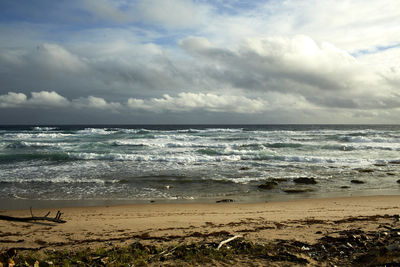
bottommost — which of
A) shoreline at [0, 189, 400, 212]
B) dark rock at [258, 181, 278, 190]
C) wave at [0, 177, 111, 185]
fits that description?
shoreline at [0, 189, 400, 212]

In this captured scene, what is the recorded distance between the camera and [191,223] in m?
6.37

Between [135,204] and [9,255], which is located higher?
[9,255]

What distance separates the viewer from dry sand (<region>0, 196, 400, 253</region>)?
5.25m

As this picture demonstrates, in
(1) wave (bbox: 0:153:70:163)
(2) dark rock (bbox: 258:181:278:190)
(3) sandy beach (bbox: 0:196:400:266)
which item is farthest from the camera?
(1) wave (bbox: 0:153:70:163)

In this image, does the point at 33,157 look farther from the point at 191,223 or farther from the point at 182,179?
the point at 191,223

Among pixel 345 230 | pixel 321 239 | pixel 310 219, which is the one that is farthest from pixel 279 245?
pixel 310 219

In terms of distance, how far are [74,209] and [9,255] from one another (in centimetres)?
416

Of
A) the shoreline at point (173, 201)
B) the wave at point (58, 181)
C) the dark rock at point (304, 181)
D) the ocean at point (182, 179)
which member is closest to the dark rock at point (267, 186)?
the ocean at point (182, 179)

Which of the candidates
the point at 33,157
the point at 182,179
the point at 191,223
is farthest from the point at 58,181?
the point at 33,157

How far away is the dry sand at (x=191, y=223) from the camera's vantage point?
525cm

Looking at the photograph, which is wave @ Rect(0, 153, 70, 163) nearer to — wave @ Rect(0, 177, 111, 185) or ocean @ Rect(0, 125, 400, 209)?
ocean @ Rect(0, 125, 400, 209)

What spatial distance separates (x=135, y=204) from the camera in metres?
8.95

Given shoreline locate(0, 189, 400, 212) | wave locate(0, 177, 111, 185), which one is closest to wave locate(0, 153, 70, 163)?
wave locate(0, 177, 111, 185)

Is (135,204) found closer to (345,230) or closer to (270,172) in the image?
(345,230)
